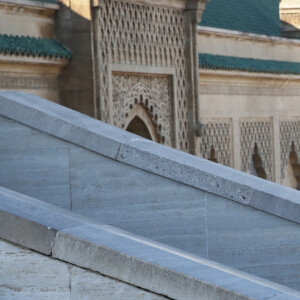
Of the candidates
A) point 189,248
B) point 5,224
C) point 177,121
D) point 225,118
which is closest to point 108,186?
point 189,248

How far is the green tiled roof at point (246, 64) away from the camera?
56.2 feet

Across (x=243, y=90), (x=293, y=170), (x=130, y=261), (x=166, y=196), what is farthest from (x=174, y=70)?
(x=130, y=261)

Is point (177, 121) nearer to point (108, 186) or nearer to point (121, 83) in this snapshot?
point (121, 83)

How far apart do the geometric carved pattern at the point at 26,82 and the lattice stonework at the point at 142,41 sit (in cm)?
61

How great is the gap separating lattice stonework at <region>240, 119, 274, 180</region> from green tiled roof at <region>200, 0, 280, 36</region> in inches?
73.9

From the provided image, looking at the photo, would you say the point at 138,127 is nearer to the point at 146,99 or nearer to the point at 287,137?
the point at 146,99

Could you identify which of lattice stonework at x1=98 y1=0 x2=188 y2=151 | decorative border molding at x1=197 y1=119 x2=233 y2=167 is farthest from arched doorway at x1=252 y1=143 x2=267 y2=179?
lattice stonework at x1=98 y1=0 x2=188 y2=151

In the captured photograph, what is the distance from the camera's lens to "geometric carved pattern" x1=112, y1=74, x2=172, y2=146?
14.0 metres

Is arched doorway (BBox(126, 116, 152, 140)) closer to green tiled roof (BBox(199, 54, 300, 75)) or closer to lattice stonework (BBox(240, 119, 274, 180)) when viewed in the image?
green tiled roof (BBox(199, 54, 300, 75))

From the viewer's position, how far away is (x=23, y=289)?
528 centimetres

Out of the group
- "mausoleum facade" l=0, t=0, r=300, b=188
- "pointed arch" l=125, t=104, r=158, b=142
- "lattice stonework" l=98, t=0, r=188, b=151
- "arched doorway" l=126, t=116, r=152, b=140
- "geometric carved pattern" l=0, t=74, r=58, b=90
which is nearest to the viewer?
"geometric carved pattern" l=0, t=74, r=58, b=90

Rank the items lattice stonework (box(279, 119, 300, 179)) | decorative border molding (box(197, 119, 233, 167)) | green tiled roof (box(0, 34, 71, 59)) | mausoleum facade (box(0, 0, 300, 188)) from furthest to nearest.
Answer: lattice stonework (box(279, 119, 300, 179)), decorative border molding (box(197, 119, 233, 167)), mausoleum facade (box(0, 0, 300, 188)), green tiled roof (box(0, 34, 71, 59))

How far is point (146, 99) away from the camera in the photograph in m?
14.9

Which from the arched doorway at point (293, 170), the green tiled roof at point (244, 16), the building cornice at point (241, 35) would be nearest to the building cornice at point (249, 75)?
the building cornice at point (241, 35)
